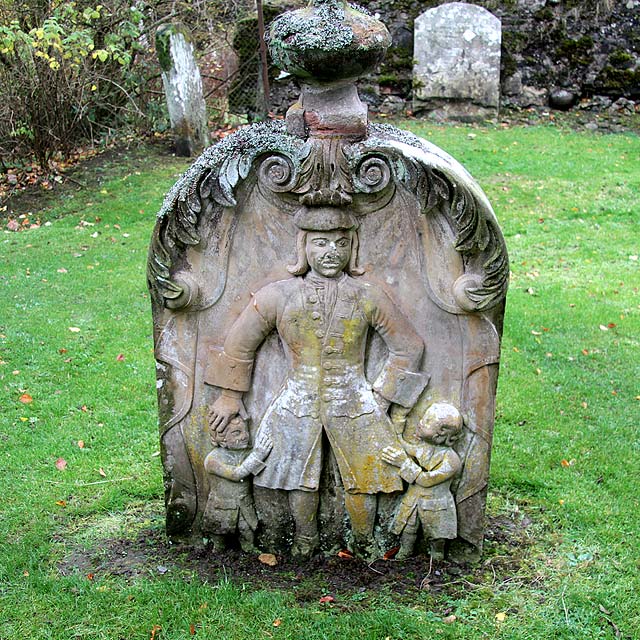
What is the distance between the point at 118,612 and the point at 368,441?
1.42m

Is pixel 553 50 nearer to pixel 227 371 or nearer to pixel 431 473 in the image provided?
pixel 431 473

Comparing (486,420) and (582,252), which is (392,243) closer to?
(486,420)

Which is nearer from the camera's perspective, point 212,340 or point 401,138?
point 401,138

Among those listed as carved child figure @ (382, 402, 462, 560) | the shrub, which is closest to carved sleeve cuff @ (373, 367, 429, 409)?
carved child figure @ (382, 402, 462, 560)

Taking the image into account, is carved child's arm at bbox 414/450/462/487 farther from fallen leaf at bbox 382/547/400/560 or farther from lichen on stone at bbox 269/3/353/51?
lichen on stone at bbox 269/3/353/51

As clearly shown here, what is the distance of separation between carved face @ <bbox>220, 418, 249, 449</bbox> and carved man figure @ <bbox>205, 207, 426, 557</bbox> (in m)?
0.05

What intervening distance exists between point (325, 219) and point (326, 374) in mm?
736

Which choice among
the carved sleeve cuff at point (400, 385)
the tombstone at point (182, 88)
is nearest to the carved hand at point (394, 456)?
the carved sleeve cuff at point (400, 385)

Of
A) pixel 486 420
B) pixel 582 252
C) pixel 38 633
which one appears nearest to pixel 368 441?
pixel 486 420

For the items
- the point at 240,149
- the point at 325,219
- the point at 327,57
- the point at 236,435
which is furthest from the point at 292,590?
the point at 327,57

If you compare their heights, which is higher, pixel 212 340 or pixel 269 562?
pixel 212 340

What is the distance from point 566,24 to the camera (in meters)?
13.4

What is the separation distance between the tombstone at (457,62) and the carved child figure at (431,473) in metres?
9.86

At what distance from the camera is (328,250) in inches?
153
